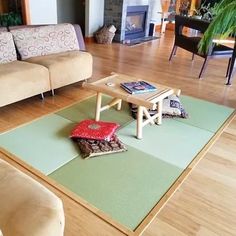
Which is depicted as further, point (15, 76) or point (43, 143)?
point (15, 76)

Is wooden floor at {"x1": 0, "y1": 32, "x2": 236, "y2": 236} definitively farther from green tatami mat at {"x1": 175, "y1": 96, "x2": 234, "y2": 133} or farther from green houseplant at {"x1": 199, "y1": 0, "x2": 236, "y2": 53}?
green houseplant at {"x1": 199, "y1": 0, "x2": 236, "y2": 53}

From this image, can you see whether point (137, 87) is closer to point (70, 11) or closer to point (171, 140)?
point (171, 140)

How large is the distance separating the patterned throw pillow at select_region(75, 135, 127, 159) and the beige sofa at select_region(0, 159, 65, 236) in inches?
36.8

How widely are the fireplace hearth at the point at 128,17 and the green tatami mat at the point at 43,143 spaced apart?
4.05m

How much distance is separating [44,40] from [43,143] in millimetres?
1538

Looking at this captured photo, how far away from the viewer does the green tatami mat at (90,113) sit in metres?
2.65

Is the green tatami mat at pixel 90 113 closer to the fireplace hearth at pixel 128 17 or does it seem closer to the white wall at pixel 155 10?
the fireplace hearth at pixel 128 17

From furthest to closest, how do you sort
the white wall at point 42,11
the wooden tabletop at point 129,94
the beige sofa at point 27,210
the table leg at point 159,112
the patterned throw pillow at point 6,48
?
1. the white wall at point 42,11
2. the patterned throw pillow at point 6,48
3. the table leg at point 159,112
4. the wooden tabletop at point 129,94
5. the beige sofa at point 27,210

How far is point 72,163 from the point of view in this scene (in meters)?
1.97

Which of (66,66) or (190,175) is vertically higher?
(66,66)

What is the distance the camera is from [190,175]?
1.91 m

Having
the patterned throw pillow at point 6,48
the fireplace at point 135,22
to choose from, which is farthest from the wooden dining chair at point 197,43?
the patterned throw pillow at point 6,48

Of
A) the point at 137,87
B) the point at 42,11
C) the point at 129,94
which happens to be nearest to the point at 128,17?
the point at 42,11

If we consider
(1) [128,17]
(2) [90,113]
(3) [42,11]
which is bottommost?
(2) [90,113]
